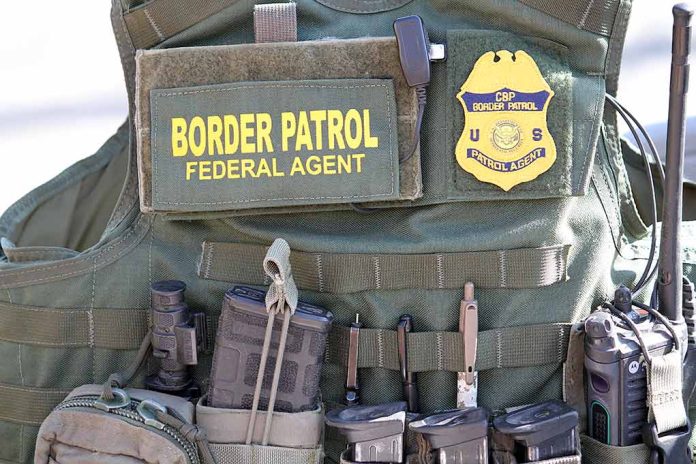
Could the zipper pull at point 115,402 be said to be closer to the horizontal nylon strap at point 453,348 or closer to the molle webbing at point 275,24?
the horizontal nylon strap at point 453,348

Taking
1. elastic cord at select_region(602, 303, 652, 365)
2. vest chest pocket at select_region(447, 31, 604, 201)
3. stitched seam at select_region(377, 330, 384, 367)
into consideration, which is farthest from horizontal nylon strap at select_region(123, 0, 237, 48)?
elastic cord at select_region(602, 303, 652, 365)

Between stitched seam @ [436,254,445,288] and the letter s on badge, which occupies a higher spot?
the letter s on badge

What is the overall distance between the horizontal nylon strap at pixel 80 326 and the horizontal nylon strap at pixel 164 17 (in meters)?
0.57

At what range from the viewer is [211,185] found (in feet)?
6.66

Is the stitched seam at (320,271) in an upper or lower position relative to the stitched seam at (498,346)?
upper

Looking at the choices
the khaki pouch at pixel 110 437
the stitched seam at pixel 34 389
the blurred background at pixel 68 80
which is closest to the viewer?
the khaki pouch at pixel 110 437

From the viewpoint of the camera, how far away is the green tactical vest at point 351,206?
79.6 inches

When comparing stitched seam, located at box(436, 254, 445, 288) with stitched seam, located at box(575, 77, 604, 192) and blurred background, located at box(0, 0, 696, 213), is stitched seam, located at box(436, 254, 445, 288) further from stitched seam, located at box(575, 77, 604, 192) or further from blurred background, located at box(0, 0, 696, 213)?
blurred background, located at box(0, 0, 696, 213)

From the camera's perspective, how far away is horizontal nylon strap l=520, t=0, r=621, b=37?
205 centimetres

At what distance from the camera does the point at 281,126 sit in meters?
2.02

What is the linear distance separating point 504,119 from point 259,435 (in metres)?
0.79

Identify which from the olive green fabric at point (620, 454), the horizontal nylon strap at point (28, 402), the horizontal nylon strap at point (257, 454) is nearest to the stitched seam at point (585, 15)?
the olive green fabric at point (620, 454)

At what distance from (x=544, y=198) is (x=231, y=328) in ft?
2.23

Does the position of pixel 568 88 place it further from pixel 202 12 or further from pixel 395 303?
Answer: pixel 202 12
